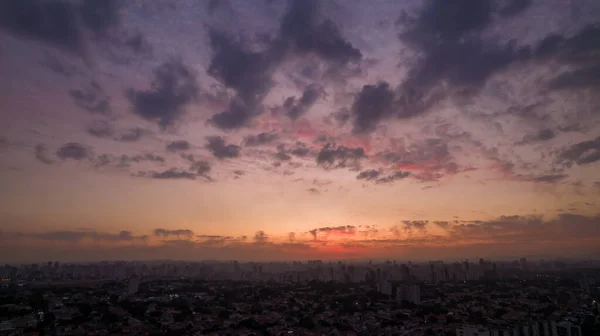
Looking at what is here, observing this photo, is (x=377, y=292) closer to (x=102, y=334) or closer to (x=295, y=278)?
(x=295, y=278)

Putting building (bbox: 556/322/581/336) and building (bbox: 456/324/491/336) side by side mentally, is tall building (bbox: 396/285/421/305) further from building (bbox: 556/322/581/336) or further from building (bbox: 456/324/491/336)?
building (bbox: 456/324/491/336)

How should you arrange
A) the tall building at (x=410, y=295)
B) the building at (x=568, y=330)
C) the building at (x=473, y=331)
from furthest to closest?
the tall building at (x=410, y=295) → the building at (x=568, y=330) → the building at (x=473, y=331)

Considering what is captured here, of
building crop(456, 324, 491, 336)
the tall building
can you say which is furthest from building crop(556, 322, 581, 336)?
the tall building

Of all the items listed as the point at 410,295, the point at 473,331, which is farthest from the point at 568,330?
the point at 410,295

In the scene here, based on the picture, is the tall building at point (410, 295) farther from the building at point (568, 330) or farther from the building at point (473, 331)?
the building at point (473, 331)

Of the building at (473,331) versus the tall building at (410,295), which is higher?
the building at (473,331)

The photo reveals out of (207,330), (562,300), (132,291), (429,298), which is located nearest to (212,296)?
(132,291)

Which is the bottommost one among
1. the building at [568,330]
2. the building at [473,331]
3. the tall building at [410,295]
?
the tall building at [410,295]

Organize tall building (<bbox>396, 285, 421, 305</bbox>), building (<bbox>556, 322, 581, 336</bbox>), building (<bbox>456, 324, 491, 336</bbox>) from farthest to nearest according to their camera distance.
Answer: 1. tall building (<bbox>396, 285, 421, 305</bbox>)
2. building (<bbox>556, 322, 581, 336</bbox>)
3. building (<bbox>456, 324, 491, 336</bbox>)

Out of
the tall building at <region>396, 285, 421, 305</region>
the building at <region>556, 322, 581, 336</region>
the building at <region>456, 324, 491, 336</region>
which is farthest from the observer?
the tall building at <region>396, 285, 421, 305</region>

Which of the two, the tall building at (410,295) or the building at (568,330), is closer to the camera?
the building at (568,330)

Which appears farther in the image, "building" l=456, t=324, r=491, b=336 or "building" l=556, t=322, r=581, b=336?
"building" l=556, t=322, r=581, b=336

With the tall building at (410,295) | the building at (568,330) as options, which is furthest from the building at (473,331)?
the tall building at (410,295)
